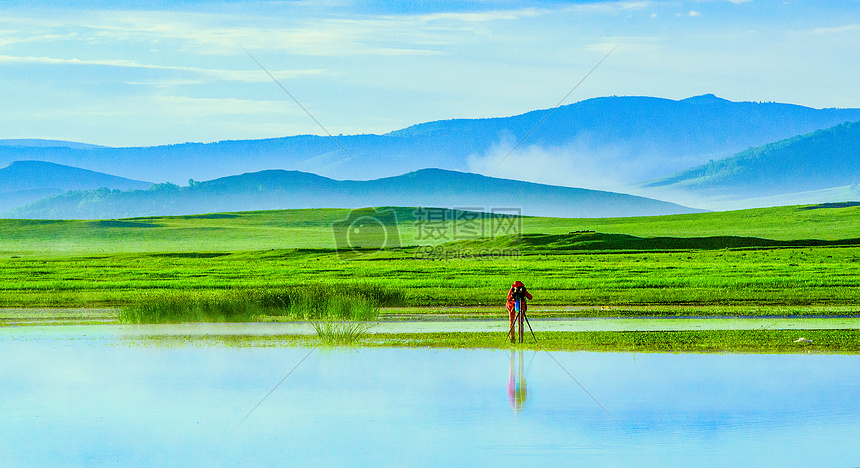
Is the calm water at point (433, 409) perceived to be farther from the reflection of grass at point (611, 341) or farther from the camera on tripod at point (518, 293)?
the camera on tripod at point (518, 293)

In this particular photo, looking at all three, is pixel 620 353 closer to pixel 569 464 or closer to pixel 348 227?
pixel 569 464

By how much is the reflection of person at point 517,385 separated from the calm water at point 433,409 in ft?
0.16

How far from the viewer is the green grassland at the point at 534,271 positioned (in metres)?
39.3

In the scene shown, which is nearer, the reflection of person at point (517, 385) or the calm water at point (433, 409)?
the calm water at point (433, 409)

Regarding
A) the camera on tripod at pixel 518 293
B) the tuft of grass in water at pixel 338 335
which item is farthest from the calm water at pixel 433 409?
the tuft of grass in water at pixel 338 335

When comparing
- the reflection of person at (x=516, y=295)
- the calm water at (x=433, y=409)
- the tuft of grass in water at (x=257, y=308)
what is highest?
the reflection of person at (x=516, y=295)

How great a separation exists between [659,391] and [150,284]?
3675cm

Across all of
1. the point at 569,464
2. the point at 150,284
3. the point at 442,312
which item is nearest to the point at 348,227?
Result: the point at 150,284

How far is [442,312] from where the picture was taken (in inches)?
1377

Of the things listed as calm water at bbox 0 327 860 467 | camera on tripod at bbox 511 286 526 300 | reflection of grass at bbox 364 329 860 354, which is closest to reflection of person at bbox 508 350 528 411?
calm water at bbox 0 327 860 467

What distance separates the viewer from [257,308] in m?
33.2

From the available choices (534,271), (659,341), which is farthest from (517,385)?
(534,271)

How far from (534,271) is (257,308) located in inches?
1001

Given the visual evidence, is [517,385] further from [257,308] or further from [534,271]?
[534,271]
